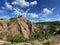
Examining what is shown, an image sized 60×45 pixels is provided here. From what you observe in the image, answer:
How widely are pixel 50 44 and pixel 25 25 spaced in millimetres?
11745

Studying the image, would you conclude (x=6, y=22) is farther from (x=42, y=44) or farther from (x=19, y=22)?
(x=42, y=44)

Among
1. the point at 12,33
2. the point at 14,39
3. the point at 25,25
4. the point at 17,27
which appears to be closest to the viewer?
the point at 14,39

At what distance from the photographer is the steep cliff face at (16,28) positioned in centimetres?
2317

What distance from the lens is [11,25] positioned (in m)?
25.8

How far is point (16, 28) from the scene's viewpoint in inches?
999

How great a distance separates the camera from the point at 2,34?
23.4 meters

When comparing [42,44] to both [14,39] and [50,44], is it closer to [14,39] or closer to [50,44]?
[50,44]

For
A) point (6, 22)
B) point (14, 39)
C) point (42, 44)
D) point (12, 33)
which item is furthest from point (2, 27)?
point (42, 44)

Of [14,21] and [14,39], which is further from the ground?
[14,21]

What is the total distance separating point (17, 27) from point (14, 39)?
5859 mm

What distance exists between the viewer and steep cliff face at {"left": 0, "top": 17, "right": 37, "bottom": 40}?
76.0 feet

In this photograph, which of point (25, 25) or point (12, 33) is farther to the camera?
point (25, 25)

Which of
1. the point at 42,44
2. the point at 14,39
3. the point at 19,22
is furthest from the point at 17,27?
the point at 42,44

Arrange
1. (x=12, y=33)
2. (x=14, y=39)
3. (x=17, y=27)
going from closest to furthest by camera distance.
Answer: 1. (x=14, y=39)
2. (x=12, y=33)
3. (x=17, y=27)
